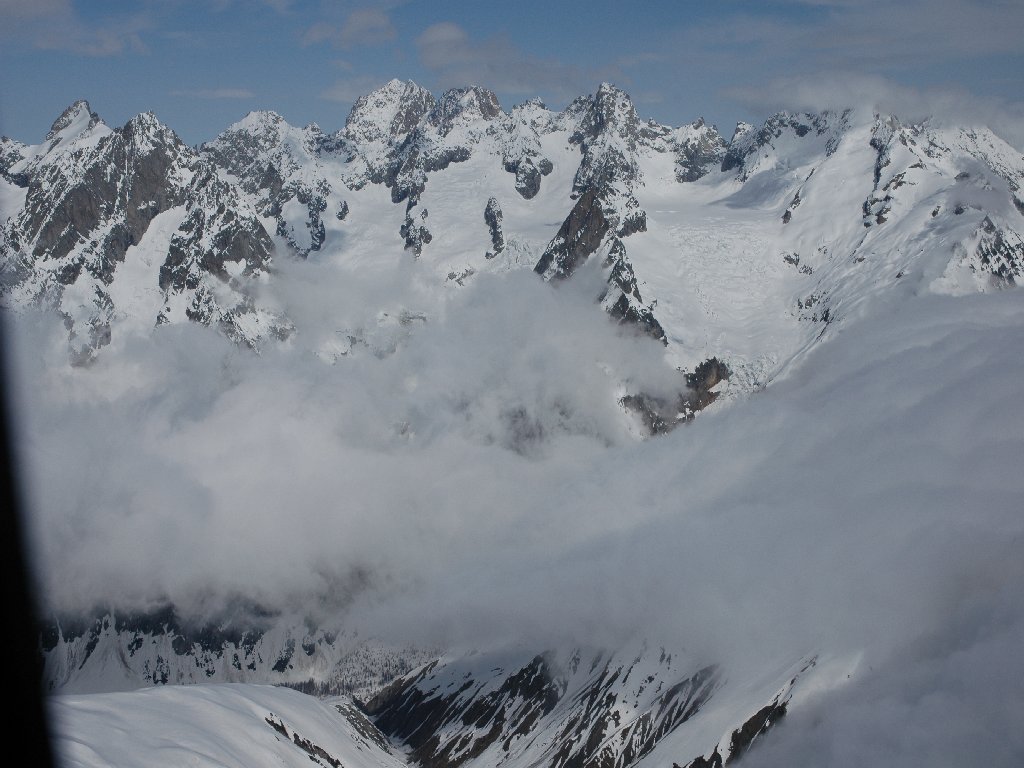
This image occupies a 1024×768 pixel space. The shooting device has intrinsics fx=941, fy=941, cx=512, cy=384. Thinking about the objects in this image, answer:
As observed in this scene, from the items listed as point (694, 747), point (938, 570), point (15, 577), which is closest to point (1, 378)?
point (15, 577)

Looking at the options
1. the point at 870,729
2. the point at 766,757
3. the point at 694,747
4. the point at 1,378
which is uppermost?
the point at 1,378

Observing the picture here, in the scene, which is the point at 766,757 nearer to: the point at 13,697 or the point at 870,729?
the point at 870,729

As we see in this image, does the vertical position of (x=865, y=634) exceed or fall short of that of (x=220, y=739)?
it falls short

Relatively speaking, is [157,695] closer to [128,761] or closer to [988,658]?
[128,761]

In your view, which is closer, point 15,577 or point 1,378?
point 15,577

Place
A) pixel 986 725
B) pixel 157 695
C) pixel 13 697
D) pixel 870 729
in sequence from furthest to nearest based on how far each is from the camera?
pixel 157 695 → pixel 870 729 → pixel 986 725 → pixel 13 697

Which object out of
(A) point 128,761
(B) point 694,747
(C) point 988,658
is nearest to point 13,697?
(A) point 128,761

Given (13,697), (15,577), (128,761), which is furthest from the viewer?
(128,761)

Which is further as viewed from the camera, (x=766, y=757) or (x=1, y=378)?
(x=766, y=757)


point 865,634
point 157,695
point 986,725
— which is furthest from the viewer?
point 865,634
